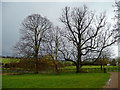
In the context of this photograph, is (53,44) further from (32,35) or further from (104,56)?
(104,56)

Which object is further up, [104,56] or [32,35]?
[32,35]

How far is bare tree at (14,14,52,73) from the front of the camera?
26.3 meters

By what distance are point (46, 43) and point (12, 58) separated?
7.25m

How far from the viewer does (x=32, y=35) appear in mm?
29094

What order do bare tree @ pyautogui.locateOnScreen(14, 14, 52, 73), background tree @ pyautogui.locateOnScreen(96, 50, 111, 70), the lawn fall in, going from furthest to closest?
1. background tree @ pyautogui.locateOnScreen(96, 50, 111, 70)
2. bare tree @ pyautogui.locateOnScreen(14, 14, 52, 73)
3. the lawn

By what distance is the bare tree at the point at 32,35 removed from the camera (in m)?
26.3

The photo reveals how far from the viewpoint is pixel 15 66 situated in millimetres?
29375

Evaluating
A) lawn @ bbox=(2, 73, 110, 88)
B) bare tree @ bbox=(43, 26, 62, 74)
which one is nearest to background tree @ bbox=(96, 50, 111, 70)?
bare tree @ bbox=(43, 26, 62, 74)

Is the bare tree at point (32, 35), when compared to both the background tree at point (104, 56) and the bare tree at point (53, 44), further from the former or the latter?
the background tree at point (104, 56)

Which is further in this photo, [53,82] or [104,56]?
[104,56]

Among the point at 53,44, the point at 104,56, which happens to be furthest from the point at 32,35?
the point at 104,56

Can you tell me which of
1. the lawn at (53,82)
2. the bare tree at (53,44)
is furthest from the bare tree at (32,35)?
the lawn at (53,82)

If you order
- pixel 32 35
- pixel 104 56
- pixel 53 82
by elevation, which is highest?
pixel 32 35

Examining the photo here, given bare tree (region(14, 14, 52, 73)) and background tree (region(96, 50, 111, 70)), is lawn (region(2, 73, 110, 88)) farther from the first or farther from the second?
background tree (region(96, 50, 111, 70))
